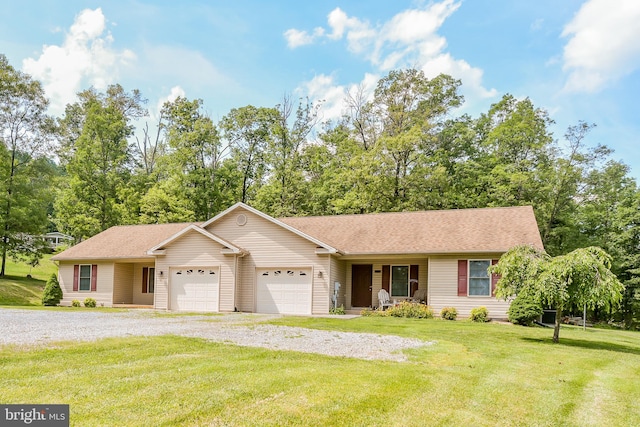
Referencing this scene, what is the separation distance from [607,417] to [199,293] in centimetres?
1719

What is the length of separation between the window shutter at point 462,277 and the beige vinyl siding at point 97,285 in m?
16.1

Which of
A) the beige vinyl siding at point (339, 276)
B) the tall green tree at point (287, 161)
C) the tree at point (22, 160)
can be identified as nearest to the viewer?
the beige vinyl siding at point (339, 276)

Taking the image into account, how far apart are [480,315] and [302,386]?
43.6 ft

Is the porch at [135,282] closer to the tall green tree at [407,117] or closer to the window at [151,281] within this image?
the window at [151,281]

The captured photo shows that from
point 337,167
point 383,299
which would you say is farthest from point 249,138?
point 383,299

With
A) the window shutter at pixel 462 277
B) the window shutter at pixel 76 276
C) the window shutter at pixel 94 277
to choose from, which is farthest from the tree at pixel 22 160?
the window shutter at pixel 462 277

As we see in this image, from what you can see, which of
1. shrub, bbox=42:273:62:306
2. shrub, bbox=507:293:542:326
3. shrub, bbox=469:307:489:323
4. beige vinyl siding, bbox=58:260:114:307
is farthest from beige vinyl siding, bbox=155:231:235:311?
shrub, bbox=507:293:542:326

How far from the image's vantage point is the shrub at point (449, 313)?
60.3 feet

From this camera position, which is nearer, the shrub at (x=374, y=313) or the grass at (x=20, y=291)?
the shrub at (x=374, y=313)

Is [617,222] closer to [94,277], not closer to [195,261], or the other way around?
[195,261]

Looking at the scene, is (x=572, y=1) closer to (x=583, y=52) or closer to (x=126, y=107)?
(x=583, y=52)

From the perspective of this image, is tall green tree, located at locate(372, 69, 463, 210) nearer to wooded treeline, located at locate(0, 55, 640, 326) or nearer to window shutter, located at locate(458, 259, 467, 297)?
wooded treeline, located at locate(0, 55, 640, 326)

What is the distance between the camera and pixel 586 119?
102ft

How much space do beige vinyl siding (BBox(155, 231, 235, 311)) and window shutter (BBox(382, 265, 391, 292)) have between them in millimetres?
6361
